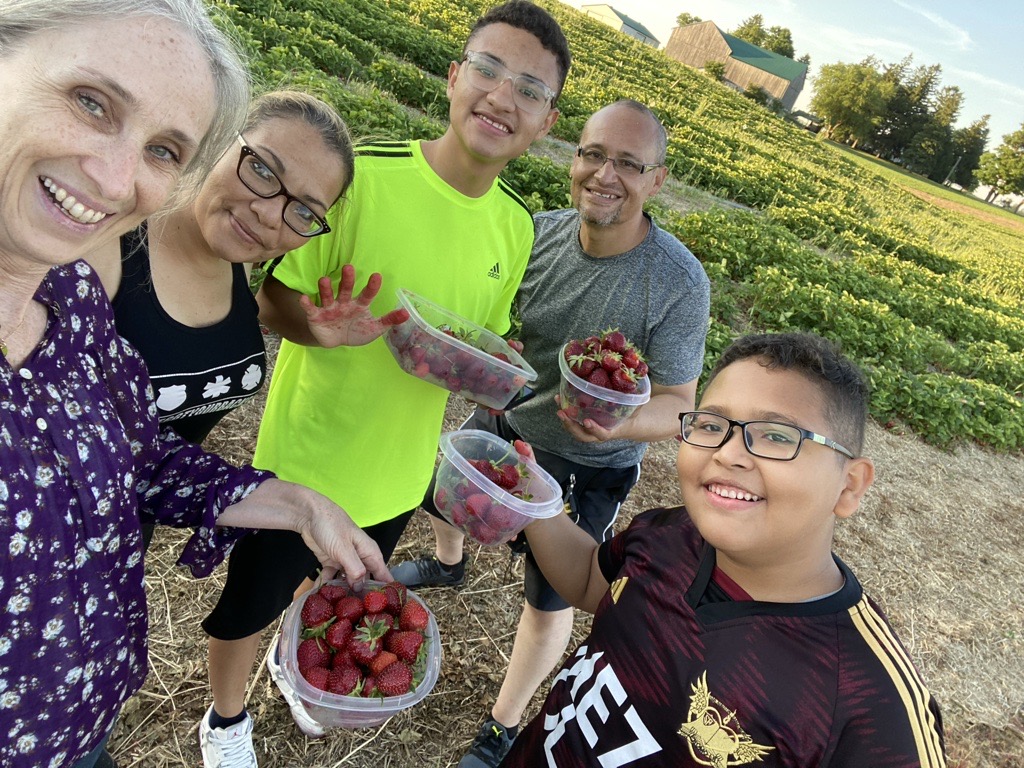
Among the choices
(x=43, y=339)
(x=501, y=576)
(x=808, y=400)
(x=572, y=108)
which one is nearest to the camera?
(x=43, y=339)

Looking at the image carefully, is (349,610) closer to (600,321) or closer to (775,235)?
(600,321)

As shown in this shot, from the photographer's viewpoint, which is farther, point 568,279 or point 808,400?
point 568,279

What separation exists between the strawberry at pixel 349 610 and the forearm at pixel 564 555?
0.61 metres

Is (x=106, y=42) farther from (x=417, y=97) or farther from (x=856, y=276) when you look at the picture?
(x=856, y=276)

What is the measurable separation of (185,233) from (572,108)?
15.8m

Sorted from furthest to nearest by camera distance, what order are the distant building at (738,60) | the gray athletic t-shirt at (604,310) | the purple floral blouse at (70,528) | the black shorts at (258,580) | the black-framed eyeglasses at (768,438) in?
the distant building at (738,60) → the gray athletic t-shirt at (604,310) → the black shorts at (258,580) → the black-framed eyeglasses at (768,438) → the purple floral blouse at (70,528)

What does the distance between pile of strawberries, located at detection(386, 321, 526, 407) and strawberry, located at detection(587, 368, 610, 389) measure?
26 cm

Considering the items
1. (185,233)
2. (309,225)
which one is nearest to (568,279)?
(309,225)

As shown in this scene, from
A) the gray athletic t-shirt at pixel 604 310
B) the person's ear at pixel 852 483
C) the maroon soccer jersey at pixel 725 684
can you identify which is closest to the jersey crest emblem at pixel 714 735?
the maroon soccer jersey at pixel 725 684

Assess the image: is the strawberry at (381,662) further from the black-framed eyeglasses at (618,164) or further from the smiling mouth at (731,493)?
the black-framed eyeglasses at (618,164)

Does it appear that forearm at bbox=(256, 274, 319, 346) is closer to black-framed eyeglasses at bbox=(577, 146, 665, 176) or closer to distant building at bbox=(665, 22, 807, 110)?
black-framed eyeglasses at bbox=(577, 146, 665, 176)

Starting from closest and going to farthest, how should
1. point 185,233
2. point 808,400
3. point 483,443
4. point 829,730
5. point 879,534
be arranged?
point 829,730
point 808,400
point 185,233
point 483,443
point 879,534

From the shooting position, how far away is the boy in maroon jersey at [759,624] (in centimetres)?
132

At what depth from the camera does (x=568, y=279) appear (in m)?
2.76
